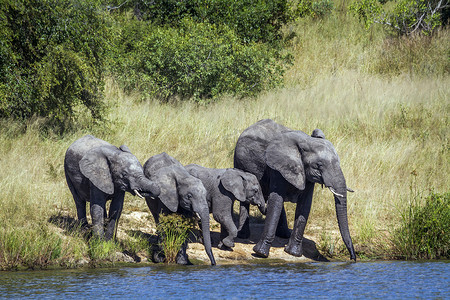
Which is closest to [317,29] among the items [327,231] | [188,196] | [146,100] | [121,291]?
[146,100]

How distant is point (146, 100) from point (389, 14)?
1127 centimetres

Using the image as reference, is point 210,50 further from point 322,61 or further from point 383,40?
point 383,40

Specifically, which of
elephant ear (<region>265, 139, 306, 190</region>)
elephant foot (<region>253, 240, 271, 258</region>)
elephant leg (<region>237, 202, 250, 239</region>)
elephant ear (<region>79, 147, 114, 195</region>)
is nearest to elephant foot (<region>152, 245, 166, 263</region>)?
elephant ear (<region>79, 147, 114, 195</region>)

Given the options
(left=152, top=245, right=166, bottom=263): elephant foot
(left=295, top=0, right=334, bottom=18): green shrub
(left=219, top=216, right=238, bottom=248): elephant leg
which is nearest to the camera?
(left=152, top=245, right=166, bottom=263): elephant foot

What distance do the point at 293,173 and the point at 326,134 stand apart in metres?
5.94

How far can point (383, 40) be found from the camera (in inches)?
1006

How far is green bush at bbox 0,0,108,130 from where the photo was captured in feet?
49.5

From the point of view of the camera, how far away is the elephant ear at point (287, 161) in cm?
1075

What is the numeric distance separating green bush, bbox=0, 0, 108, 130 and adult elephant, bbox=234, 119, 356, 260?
592 cm

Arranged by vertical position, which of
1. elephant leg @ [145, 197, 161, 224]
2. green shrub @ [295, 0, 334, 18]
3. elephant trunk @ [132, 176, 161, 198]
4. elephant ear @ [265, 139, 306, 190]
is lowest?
elephant leg @ [145, 197, 161, 224]

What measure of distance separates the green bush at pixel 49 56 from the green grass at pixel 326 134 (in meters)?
0.61

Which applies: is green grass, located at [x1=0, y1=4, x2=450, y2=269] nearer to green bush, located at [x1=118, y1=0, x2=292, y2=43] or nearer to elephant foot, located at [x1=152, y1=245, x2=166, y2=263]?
elephant foot, located at [x1=152, y1=245, x2=166, y2=263]

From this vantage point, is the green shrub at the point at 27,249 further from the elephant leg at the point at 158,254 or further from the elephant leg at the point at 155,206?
the elephant leg at the point at 155,206

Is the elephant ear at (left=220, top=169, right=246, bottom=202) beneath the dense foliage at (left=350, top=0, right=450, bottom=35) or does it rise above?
beneath
